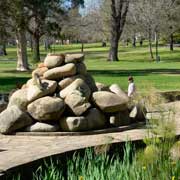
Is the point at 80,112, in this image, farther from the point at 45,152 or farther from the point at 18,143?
the point at 45,152

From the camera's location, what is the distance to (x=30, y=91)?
519 inches

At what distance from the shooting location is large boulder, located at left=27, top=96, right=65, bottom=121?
12.4 meters

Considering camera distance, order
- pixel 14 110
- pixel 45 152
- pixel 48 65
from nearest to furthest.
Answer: pixel 45 152, pixel 14 110, pixel 48 65

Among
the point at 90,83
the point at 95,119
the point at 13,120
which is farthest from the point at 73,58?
the point at 13,120

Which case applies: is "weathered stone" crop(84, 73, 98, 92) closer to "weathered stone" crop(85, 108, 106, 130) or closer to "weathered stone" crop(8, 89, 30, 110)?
"weathered stone" crop(85, 108, 106, 130)

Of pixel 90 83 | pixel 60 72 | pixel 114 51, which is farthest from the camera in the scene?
pixel 114 51

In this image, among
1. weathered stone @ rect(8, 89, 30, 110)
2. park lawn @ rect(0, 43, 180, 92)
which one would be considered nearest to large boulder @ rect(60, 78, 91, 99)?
weathered stone @ rect(8, 89, 30, 110)

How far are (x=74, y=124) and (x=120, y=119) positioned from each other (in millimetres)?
1309

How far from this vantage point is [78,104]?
498 inches

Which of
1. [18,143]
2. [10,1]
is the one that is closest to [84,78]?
[18,143]

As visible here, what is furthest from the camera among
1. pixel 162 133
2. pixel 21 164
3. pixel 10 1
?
pixel 10 1

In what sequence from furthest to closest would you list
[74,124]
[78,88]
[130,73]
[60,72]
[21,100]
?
[130,73], [60,72], [21,100], [78,88], [74,124]

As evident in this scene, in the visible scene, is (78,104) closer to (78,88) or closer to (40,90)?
(78,88)

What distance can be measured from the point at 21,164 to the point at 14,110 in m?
6.70
